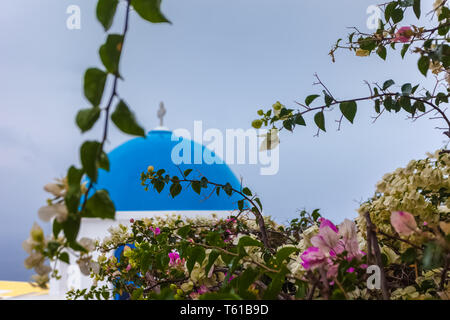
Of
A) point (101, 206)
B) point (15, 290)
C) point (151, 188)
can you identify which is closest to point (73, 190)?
point (101, 206)

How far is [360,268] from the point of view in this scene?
0.50 metres

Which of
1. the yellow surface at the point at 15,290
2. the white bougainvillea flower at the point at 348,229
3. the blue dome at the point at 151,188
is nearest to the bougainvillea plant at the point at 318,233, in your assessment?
the white bougainvillea flower at the point at 348,229

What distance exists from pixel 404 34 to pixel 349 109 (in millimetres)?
206

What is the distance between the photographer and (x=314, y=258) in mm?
509

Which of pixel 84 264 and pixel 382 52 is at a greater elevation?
pixel 382 52

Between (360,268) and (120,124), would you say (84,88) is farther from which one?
(360,268)

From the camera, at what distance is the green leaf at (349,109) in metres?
0.81

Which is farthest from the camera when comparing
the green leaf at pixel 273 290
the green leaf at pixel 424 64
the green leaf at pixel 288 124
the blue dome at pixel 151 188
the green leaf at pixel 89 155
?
the blue dome at pixel 151 188

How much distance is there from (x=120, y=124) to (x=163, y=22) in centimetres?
12

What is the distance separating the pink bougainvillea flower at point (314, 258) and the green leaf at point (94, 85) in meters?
0.30

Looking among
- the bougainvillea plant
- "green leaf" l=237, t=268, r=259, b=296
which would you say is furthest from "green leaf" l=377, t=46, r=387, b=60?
"green leaf" l=237, t=268, r=259, b=296

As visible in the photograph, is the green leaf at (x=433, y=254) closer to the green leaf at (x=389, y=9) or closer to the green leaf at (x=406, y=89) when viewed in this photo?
the green leaf at (x=406, y=89)

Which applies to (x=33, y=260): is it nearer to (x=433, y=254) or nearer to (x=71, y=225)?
(x=71, y=225)
